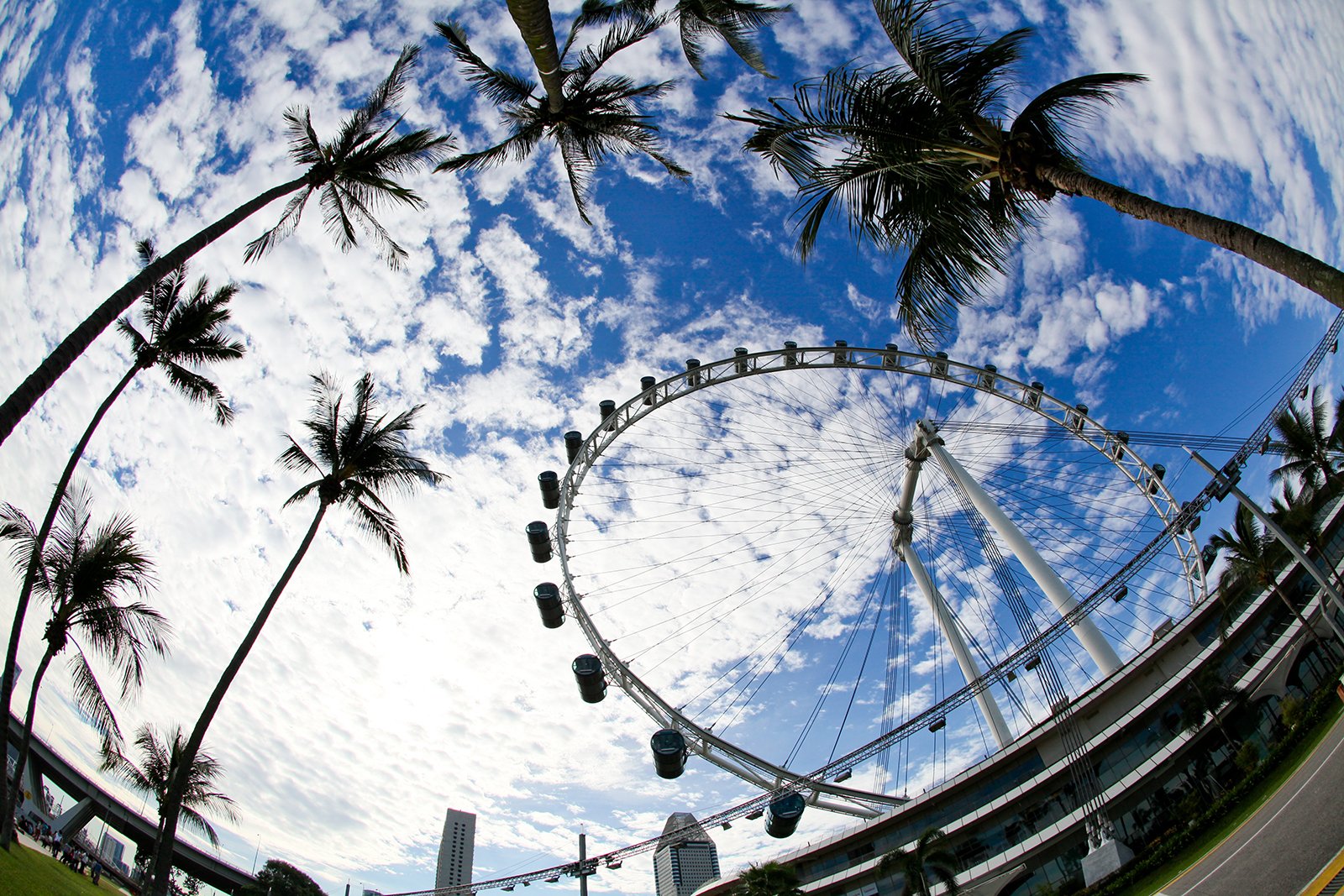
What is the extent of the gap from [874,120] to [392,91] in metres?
12.6

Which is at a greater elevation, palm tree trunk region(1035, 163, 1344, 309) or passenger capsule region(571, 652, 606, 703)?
passenger capsule region(571, 652, 606, 703)

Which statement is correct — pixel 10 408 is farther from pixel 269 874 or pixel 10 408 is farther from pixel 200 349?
pixel 269 874

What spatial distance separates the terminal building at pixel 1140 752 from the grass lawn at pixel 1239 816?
275 centimetres

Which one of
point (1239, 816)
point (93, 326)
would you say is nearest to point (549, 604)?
point (93, 326)

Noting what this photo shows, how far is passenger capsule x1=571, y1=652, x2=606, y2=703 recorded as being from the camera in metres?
23.5

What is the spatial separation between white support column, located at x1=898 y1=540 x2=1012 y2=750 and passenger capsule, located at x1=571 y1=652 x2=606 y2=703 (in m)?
17.9

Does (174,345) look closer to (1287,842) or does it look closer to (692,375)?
(692,375)

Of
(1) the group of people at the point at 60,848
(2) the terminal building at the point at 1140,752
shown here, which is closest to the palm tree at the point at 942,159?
(2) the terminal building at the point at 1140,752

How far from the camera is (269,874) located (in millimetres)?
60844

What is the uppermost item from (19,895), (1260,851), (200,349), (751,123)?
(200,349)

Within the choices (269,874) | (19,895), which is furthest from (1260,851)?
(269,874)

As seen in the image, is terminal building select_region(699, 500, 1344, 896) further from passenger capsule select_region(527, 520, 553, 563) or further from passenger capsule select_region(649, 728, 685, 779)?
passenger capsule select_region(527, 520, 553, 563)

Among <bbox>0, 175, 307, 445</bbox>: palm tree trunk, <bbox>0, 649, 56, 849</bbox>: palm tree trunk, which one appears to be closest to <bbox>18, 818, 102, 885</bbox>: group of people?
<bbox>0, 649, 56, 849</bbox>: palm tree trunk

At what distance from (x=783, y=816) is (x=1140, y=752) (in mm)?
21418
